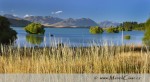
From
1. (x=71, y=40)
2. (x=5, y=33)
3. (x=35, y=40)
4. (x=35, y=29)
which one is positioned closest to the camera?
(x=5, y=33)

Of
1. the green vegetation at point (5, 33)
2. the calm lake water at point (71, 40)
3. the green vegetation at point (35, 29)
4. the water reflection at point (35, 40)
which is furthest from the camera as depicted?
the green vegetation at point (35, 29)

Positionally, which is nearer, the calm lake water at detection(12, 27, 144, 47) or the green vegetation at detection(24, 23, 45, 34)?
the calm lake water at detection(12, 27, 144, 47)

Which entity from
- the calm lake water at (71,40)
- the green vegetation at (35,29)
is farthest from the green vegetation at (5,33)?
the green vegetation at (35,29)

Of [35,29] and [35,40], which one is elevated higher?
[35,29]

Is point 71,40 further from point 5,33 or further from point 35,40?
point 5,33

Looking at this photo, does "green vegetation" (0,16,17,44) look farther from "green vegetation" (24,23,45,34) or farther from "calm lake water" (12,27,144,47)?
"green vegetation" (24,23,45,34)

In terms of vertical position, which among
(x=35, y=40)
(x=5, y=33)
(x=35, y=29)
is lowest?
(x=35, y=40)

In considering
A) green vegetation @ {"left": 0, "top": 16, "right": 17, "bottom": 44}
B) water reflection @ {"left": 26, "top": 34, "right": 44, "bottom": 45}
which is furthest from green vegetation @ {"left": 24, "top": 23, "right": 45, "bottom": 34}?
green vegetation @ {"left": 0, "top": 16, "right": 17, "bottom": 44}

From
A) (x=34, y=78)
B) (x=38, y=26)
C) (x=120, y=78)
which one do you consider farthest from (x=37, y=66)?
(x=38, y=26)

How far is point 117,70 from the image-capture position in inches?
233

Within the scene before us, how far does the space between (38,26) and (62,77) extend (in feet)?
86.8

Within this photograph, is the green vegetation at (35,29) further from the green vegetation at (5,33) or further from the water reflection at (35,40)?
the green vegetation at (5,33)

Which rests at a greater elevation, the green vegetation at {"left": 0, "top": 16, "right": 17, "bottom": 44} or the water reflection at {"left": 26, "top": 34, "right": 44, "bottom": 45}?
the green vegetation at {"left": 0, "top": 16, "right": 17, "bottom": 44}

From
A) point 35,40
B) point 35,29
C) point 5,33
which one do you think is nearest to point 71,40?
point 35,40
